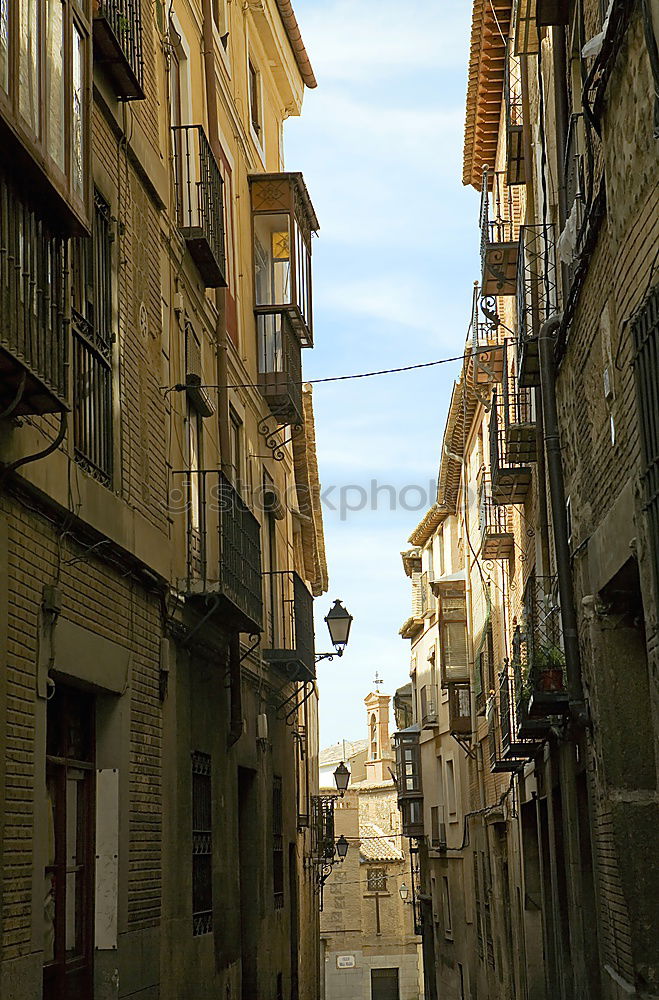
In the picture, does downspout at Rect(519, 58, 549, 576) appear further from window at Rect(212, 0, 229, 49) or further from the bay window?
the bay window

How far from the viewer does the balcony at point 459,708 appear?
28.2 metres

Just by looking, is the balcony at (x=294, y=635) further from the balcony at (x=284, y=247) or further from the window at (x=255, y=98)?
the window at (x=255, y=98)

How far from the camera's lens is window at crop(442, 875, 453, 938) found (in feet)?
108

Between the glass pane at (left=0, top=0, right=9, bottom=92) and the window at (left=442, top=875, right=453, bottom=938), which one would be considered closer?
the glass pane at (left=0, top=0, right=9, bottom=92)

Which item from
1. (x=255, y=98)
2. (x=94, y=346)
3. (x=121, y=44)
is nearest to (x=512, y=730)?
(x=94, y=346)

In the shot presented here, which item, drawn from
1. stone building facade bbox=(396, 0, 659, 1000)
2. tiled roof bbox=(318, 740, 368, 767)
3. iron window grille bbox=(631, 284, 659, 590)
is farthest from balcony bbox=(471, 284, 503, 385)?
tiled roof bbox=(318, 740, 368, 767)

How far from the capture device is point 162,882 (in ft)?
33.3

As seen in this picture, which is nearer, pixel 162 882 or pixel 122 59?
pixel 122 59

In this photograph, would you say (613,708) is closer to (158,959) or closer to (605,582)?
(605,582)

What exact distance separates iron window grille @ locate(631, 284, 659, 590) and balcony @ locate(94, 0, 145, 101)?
4160 mm

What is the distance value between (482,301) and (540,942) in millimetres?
8607

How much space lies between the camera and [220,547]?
12.4 meters

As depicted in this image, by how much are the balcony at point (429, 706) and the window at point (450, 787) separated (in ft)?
6.06

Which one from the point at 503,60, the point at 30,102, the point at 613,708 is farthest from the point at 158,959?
the point at 503,60
